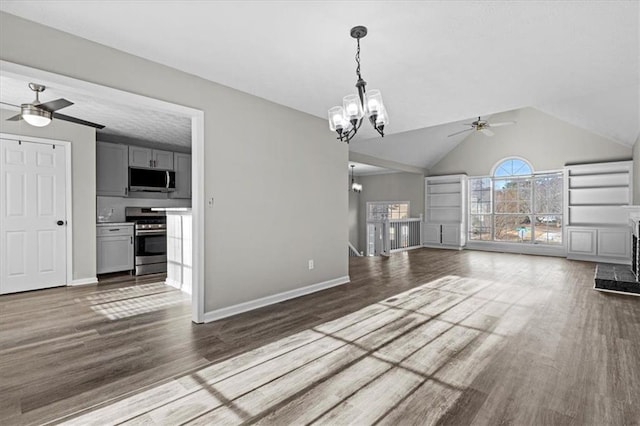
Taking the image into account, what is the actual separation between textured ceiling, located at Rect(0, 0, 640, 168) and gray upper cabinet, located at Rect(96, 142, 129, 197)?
12.4 feet

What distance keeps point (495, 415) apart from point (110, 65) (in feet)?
12.1

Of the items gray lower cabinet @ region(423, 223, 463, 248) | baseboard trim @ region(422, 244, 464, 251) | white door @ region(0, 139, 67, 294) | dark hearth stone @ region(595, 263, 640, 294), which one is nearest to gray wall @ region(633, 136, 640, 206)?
dark hearth stone @ region(595, 263, 640, 294)

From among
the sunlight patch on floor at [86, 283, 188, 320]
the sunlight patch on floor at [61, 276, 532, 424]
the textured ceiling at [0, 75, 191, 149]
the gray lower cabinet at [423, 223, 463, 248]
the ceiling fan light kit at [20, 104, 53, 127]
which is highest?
the textured ceiling at [0, 75, 191, 149]

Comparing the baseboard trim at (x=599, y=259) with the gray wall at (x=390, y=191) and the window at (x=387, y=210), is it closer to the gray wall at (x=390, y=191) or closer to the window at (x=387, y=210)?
the gray wall at (x=390, y=191)

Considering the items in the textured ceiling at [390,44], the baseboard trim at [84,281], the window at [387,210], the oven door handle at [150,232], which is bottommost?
the baseboard trim at [84,281]

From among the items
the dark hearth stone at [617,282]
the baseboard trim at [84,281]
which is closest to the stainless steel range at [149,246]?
the baseboard trim at [84,281]

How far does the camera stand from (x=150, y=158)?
6246 mm

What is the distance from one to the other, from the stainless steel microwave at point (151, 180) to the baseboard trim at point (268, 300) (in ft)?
12.9

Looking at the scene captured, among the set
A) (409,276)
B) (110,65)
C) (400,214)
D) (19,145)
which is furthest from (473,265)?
(19,145)

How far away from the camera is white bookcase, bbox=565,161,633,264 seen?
6785 mm

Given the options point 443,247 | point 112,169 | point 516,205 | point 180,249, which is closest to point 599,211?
point 516,205

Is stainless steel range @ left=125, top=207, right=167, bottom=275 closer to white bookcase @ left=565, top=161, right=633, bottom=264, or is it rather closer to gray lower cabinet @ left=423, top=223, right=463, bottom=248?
gray lower cabinet @ left=423, top=223, right=463, bottom=248

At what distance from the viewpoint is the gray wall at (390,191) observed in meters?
10.1

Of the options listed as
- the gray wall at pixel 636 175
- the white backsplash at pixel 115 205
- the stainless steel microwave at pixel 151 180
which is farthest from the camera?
the stainless steel microwave at pixel 151 180
